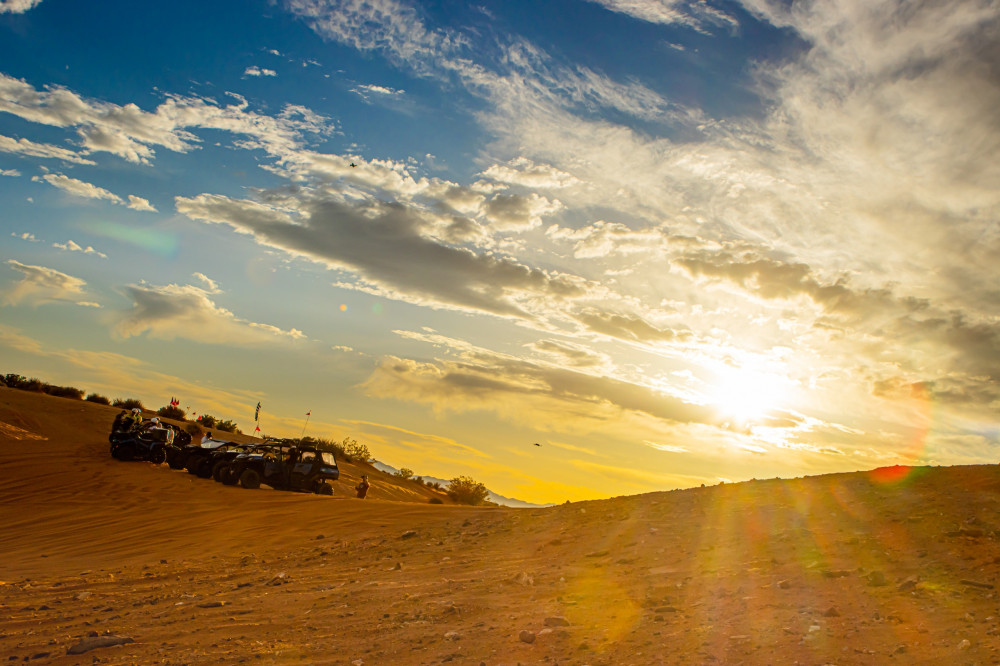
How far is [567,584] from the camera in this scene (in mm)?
9219

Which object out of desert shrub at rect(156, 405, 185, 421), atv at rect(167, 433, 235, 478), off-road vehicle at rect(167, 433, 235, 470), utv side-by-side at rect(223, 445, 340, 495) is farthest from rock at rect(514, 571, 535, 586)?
desert shrub at rect(156, 405, 185, 421)

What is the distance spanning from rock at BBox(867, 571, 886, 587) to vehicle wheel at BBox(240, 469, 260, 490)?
902 inches

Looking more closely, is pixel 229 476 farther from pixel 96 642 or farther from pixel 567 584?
pixel 567 584

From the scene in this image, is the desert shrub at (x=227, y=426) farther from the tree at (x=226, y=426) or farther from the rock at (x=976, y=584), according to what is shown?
the rock at (x=976, y=584)

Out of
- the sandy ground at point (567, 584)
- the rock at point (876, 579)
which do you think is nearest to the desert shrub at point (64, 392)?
the sandy ground at point (567, 584)

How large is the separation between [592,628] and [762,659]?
180 cm

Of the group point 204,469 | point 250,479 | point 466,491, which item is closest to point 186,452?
point 204,469

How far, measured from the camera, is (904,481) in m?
12.7

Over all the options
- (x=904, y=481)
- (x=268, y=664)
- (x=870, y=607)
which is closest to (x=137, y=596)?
(x=268, y=664)

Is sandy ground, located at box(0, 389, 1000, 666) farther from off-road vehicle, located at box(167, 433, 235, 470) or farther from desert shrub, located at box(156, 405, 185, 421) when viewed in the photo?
desert shrub, located at box(156, 405, 185, 421)

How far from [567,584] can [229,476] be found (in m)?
21.0

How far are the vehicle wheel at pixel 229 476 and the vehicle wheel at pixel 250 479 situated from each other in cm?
49

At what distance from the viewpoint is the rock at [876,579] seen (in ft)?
25.5

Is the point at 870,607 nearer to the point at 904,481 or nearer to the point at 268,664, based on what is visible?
the point at 268,664
